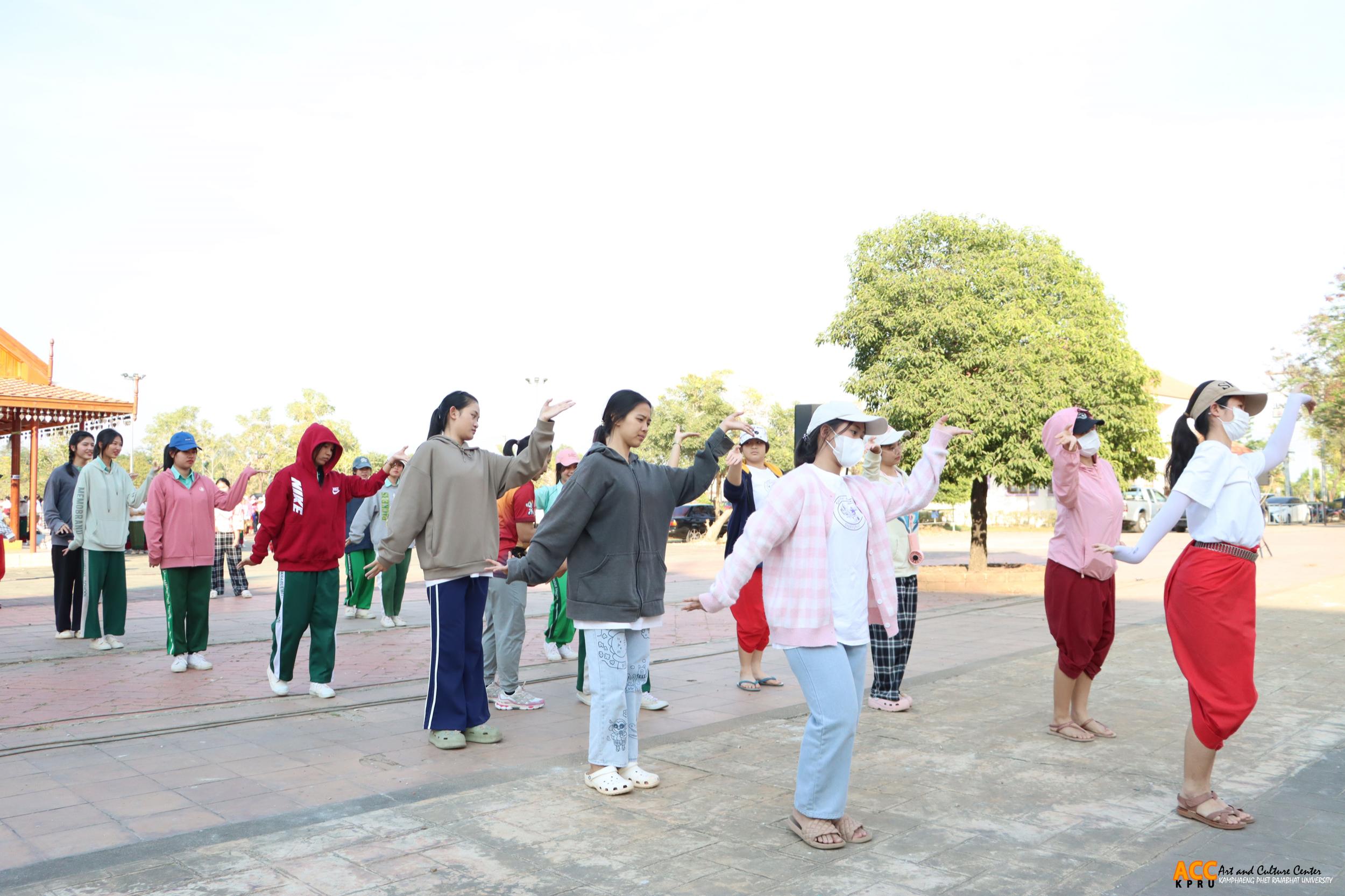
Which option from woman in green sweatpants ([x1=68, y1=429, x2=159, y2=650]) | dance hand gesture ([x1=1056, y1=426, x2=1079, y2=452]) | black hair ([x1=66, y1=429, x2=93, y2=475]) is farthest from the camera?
black hair ([x1=66, y1=429, x2=93, y2=475])

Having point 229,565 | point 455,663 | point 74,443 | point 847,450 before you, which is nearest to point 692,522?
point 229,565

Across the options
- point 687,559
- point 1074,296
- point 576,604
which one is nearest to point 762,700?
point 576,604

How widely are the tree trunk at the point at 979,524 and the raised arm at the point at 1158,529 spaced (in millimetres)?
11711

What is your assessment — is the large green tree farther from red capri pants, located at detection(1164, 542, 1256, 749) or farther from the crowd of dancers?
red capri pants, located at detection(1164, 542, 1256, 749)

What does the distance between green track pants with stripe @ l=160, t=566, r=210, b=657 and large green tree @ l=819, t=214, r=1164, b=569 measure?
33.2 ft

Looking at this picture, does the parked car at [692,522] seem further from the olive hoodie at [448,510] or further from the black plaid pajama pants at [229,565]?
the olive hoodie at [448,510]

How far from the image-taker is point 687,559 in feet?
76.1

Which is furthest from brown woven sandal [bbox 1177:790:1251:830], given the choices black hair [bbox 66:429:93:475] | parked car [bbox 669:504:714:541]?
parked car [bbox 669:504:714:541]

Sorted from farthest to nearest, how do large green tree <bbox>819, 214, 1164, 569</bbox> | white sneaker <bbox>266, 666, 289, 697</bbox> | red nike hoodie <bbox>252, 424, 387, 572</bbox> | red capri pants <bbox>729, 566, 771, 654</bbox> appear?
large green tree <bbox>819, 214, 1164, 569</bbox> < red capri pants <bbox>729, 566, 771, 654</bbox> < white sneaker <bbox>266, 666, 289, 697</bbox> < red nike hoodie <bbox>252, 424, 387, 572</bbox>

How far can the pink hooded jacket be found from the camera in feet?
18.0

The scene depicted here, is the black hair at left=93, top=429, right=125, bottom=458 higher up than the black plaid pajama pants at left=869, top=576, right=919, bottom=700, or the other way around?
the black hair at left=93, top=429, right=125, bottom=458

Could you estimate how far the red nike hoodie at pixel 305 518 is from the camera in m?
Result: 6.77

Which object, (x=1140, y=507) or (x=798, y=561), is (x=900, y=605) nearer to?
(x=798, y=561)

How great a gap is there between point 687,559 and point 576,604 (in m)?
18.5
